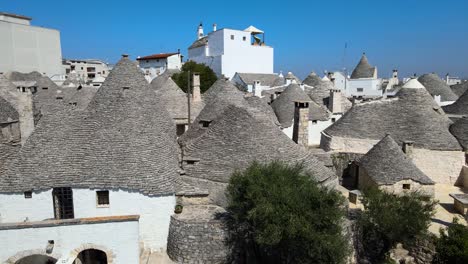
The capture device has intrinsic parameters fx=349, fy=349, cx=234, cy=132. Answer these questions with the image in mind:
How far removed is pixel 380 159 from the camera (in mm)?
16188

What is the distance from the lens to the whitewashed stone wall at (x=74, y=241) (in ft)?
33.1

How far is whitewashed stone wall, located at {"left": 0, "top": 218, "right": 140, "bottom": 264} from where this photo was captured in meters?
10.1

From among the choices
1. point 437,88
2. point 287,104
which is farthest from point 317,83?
point 437,88

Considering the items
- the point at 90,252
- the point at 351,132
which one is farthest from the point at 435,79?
the point at 90,252

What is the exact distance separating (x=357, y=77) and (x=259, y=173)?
41.2 meters

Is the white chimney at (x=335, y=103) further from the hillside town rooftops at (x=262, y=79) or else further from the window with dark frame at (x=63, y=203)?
the window with dark frame at (x=63, y=203)

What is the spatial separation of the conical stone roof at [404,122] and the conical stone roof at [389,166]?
299 centimetres

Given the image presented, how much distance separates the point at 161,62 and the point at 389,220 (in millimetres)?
58291

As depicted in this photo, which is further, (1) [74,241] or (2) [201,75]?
(2) [201,75]

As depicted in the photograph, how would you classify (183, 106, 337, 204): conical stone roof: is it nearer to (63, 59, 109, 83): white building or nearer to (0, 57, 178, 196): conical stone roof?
(0, 57, 178, 196): conical stone roof

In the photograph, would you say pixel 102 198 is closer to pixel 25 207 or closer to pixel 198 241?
pixel 25 207

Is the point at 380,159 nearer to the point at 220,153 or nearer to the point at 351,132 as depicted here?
the point at 351,132

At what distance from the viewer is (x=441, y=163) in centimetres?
1816

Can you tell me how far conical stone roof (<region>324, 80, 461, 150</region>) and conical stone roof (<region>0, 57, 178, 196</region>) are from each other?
37.4ft
